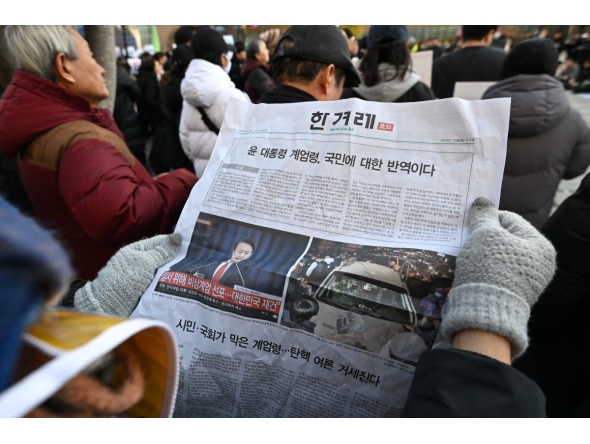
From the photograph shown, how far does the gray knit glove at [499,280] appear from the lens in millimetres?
520

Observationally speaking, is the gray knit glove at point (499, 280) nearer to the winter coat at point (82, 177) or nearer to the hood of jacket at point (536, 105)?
the winter coat at point (82, 177)

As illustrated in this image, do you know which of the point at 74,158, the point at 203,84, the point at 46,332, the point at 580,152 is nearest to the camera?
the point at 46,332

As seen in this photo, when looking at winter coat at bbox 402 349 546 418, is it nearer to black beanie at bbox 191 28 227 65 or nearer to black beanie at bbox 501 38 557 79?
black beanie at bbox 501 38 557 79

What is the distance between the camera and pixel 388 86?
1889 mm

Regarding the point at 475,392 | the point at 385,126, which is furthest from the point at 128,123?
the point at 475,392

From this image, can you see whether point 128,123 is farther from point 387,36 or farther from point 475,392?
point 475,392

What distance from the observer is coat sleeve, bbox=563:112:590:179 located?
1539 millimetres

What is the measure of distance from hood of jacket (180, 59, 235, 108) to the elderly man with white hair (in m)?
0.72

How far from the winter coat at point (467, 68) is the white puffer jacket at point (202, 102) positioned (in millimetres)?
1294

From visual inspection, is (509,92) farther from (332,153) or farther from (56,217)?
(56,217)

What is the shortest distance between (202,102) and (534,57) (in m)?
1.54

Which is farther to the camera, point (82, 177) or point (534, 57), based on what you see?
point (534, 57)

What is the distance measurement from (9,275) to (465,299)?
0.55m
